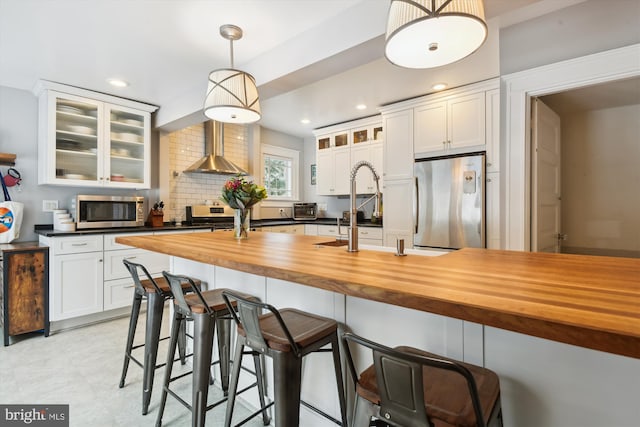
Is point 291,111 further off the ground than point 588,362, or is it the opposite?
point 291,111

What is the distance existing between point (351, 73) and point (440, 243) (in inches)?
78.2

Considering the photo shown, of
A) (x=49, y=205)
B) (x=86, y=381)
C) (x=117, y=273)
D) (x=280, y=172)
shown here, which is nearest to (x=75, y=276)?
(x=117, y=273)

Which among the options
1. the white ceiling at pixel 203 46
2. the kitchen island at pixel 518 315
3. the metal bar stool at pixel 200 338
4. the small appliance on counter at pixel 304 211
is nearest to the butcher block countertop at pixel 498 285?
the kitchen island at pixel 518 315

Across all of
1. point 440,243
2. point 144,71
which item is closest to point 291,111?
point 144,71

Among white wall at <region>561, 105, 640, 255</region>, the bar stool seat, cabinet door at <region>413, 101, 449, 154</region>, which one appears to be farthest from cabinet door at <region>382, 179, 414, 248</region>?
the bar stool seat

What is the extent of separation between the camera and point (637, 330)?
1.87ft

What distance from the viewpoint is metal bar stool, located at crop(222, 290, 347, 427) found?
3.58 ft

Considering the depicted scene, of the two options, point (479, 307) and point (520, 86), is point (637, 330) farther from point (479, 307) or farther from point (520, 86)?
point (520, 86)

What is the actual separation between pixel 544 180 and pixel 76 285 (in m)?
4.68

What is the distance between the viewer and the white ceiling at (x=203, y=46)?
1.98 meters

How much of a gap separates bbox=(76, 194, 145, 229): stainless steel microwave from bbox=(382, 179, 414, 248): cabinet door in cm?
297

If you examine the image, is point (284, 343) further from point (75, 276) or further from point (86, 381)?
point (75, 276)

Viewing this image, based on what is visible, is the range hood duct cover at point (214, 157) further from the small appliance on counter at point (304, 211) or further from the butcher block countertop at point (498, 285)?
the butcher block countertop at point (498, 285)

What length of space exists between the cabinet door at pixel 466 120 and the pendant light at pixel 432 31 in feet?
6.89
